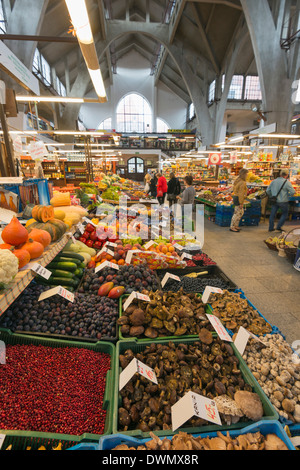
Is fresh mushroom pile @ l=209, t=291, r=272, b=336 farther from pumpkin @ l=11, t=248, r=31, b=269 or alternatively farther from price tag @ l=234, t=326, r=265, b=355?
pumpkin @ l=11, t=248, r=31, b=269

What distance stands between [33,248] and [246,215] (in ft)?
24.5

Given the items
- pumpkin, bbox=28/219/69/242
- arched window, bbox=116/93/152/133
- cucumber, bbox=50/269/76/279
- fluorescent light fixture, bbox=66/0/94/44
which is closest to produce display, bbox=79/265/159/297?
cucumber, bbox=50/269/76/279

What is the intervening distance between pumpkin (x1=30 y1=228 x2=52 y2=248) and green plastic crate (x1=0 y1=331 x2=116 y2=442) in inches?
26.0

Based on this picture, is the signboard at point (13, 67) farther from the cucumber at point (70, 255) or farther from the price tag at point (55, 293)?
the price tag at point (55, 293)

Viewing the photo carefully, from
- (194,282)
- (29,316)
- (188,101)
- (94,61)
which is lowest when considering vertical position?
(194,282)

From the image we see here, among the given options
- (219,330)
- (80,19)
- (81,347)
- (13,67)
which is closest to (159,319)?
(219,330)

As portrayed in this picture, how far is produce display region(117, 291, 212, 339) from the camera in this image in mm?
1734

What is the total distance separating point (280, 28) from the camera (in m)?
10.1

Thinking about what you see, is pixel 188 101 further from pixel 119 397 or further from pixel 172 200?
pixel 119 397

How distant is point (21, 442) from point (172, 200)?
7.62 m

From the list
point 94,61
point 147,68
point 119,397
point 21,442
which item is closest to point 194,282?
point 119,397

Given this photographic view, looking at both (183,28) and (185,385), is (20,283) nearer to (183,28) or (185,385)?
(185,385)

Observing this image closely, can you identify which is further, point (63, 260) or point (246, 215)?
point (246, 215)

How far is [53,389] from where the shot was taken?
4.29 feet
